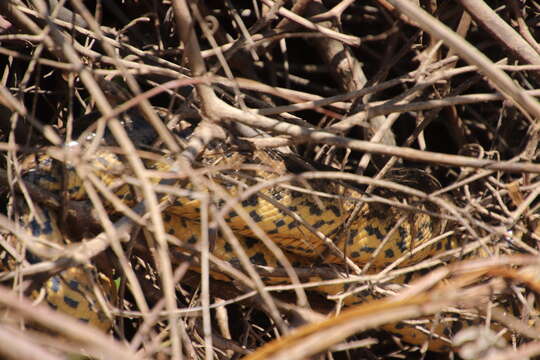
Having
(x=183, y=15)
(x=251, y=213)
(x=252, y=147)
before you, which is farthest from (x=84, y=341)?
(x=251, y=213)

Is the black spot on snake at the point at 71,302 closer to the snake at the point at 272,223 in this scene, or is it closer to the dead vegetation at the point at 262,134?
the snake at the point at 272,223

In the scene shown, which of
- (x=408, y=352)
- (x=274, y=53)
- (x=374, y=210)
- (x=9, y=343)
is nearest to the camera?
(x=9, y=343)

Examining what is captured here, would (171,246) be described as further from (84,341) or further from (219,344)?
(84,341)

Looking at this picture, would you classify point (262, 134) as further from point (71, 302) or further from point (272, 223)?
point (71, 302)

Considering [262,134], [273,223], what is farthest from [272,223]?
[262,134]

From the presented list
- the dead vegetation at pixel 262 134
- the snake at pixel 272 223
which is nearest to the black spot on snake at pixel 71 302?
the snake at pixel 272 223
